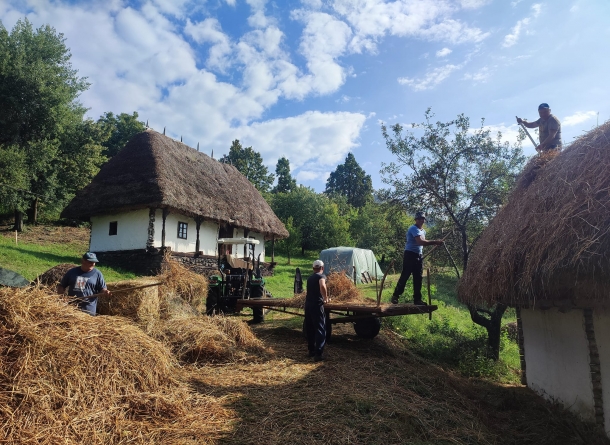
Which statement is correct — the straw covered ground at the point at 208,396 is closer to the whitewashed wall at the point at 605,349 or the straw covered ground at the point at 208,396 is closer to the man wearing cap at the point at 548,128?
the whitewashed wall at the point at 605,349

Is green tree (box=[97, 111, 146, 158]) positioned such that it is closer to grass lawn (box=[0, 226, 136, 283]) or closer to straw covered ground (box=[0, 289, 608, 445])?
grass lawn (box=[0, 226, 136, 283])

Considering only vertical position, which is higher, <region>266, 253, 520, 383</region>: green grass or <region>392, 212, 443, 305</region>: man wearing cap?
<region>392, 212, 443, 305</region>: man wearing cap

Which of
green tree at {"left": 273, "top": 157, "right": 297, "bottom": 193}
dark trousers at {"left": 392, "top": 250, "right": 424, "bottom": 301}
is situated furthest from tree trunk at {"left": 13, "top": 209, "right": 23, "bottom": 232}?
green tree at {"left": 273, "top": 157, "right": 297, "bottom": 193}

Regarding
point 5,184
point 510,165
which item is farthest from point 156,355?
point 5,184

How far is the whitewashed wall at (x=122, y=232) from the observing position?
17.6 metres

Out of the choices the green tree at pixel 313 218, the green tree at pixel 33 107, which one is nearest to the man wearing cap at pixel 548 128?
the green tree at pixel 33 107

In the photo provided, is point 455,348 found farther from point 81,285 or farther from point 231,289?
point 81,285

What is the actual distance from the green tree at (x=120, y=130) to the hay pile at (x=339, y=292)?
3403 centimetres

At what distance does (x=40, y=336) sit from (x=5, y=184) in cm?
2171

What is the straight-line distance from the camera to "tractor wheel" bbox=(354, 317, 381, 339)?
8.54 meters

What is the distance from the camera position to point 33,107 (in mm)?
24000

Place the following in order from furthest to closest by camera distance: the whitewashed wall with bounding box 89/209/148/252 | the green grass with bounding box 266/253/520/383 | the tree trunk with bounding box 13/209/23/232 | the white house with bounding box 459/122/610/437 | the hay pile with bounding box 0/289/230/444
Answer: the tree trunk with bounding box 13/209/23/232 < the whitewashed wall with bounding box 89/209/148/252 < the green grass with bounding box 266/253/520/383 < the white house with bounding box 459/122/610/437 < the hay pile with bounding box 0/289/230/444

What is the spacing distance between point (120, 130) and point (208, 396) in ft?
128

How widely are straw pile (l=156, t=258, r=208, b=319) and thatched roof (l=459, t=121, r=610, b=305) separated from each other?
586 cm
